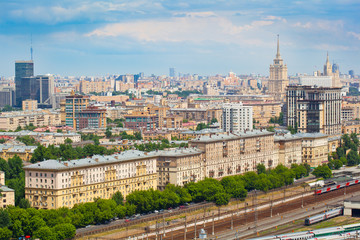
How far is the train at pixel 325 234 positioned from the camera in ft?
194

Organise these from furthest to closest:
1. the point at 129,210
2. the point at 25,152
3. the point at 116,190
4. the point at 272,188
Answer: the point at 25,152, the point at 272,188, the point at 116,190, the point at 129,210

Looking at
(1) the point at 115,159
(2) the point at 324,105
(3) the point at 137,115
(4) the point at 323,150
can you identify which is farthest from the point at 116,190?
(3) the point at 137,115

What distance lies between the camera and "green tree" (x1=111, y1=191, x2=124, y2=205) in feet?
230

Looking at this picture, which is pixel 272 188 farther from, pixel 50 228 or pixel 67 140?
pixel 67 140

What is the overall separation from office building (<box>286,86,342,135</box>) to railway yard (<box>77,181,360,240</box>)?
117 feet

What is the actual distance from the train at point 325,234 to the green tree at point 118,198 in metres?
15.9

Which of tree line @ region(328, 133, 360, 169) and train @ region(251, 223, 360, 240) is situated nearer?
train @ region(251, 223, 360, 240)

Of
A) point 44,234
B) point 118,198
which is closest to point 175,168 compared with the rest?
point 118,198

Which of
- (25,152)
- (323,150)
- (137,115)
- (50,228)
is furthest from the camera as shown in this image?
(137,115)

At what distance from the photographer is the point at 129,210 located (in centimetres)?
6712

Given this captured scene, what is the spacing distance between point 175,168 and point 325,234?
21.1 meters

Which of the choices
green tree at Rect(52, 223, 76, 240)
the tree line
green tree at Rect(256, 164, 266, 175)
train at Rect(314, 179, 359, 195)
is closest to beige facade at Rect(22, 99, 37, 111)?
the tree line

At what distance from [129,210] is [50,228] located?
389 inches

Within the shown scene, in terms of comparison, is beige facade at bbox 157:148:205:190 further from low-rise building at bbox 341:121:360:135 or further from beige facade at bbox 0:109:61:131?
beige facade at bbox 0:109:61:131
